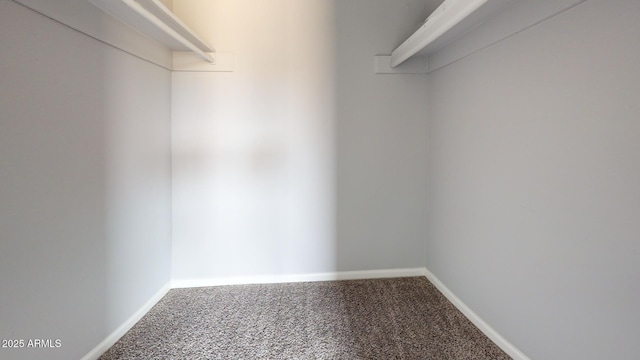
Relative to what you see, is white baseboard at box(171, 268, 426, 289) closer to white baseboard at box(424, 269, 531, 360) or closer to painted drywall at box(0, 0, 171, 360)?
white baseboard at box(424, 269, 531, 360)

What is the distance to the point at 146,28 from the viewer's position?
177cm

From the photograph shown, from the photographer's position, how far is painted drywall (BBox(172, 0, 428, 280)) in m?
2.37

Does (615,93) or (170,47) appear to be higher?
(170,47)

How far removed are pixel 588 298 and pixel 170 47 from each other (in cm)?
299

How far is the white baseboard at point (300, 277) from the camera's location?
2.43 metres

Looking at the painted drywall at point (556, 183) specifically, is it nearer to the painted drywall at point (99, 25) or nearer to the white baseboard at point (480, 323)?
the white baseboard at point (480, 323)

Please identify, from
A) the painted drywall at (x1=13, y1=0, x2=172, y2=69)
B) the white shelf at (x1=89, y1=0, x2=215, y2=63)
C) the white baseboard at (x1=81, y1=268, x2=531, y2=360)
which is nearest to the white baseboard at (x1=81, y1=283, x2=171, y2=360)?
the white baseboard at (x1=81, y1=268, x2=531, y2=360)

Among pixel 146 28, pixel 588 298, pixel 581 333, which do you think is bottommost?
pixel 581 333

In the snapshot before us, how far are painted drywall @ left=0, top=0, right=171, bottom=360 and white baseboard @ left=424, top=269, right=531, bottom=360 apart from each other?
2306 millimetres

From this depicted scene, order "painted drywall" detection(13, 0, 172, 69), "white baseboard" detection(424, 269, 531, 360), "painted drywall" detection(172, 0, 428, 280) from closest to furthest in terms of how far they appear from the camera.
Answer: "painted drywall" detection(13, 0, 172, 69) → "white baseboard" detection(424, 269, 531, 360) → "painted drywall" detection(172, 0, 428, 280)

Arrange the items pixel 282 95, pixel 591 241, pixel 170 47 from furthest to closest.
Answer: pixel 282 95
pixel 170 47
pixel 591 241

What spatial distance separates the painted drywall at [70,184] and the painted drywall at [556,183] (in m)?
2.31

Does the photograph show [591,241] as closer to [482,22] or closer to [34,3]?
[482,22]

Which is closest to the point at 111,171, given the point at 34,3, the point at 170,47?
the point at 34,3
